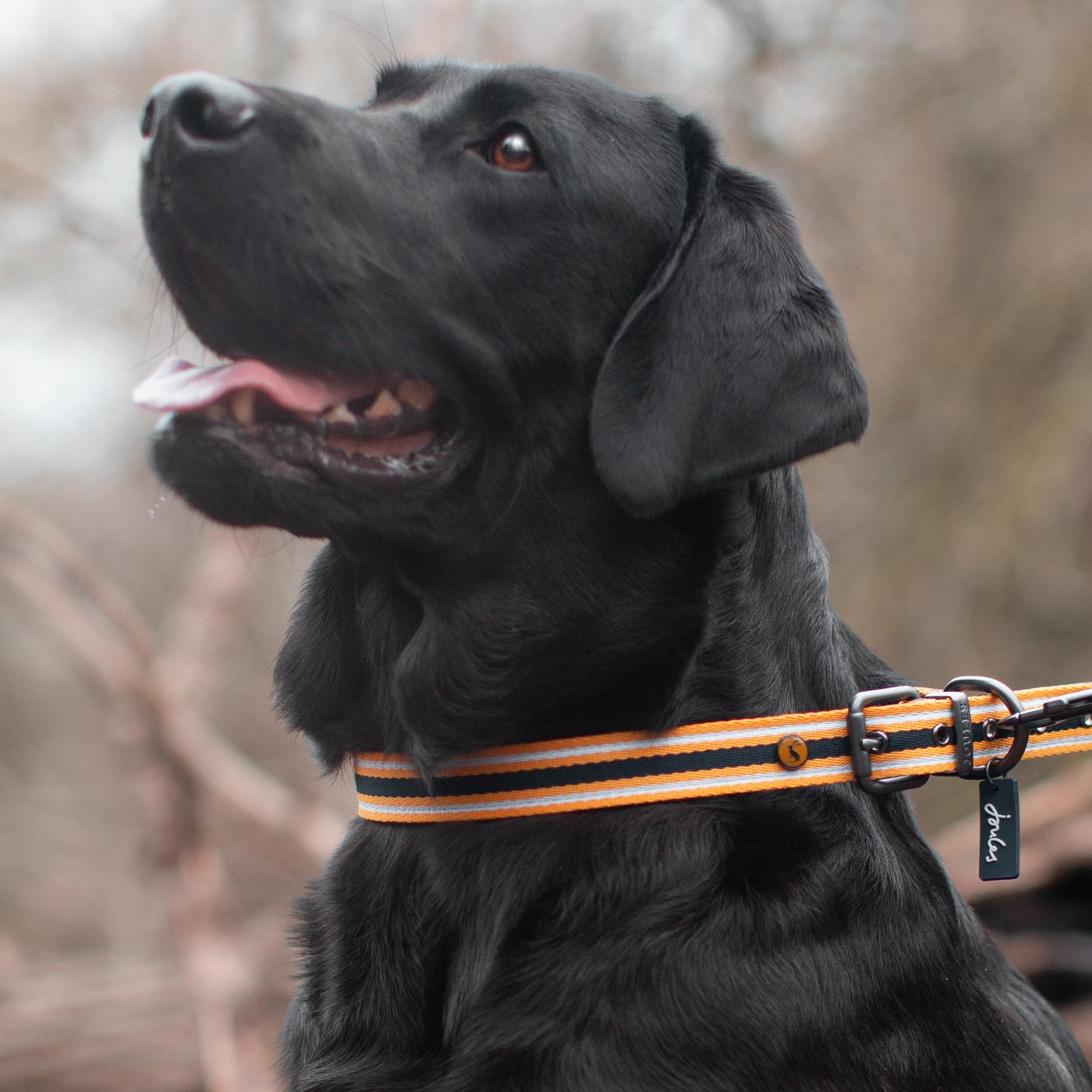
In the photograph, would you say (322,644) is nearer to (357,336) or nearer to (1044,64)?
(357,336)

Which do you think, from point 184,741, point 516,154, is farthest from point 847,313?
point 516,154

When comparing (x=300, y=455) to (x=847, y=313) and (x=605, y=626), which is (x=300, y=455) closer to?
(x=605, y=626)

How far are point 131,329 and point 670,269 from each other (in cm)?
763

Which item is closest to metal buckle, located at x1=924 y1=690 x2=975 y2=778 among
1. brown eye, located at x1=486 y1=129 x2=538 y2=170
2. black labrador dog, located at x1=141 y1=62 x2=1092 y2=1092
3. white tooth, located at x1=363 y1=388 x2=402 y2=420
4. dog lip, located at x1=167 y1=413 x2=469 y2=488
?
black labrador dog, located at x1=141 y1=62 x2=1092 y2=1092

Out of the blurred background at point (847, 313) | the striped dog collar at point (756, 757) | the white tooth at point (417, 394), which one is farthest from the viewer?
the blurred background at point (847, 313)

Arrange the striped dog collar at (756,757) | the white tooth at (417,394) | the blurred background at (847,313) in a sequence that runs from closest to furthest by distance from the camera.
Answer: the striped dog collar at (756,757), the white tooth at (417,394), the blurred background at (847,313)

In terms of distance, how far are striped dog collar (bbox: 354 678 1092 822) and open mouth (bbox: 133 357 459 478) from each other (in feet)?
1.77

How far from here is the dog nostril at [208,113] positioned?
6.44ft

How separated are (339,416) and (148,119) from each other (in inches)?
22.4

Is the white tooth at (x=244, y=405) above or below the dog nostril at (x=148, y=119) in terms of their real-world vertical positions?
below

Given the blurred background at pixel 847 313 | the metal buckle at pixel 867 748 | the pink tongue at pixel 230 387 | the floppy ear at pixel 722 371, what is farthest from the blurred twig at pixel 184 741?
the metal buckle at pixel 867 748

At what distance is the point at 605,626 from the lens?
84.5 inches

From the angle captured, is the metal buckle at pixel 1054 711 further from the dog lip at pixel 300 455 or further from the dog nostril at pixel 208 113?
the dog nostril at pixel 208 113

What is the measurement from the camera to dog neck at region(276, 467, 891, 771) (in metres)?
2.10
